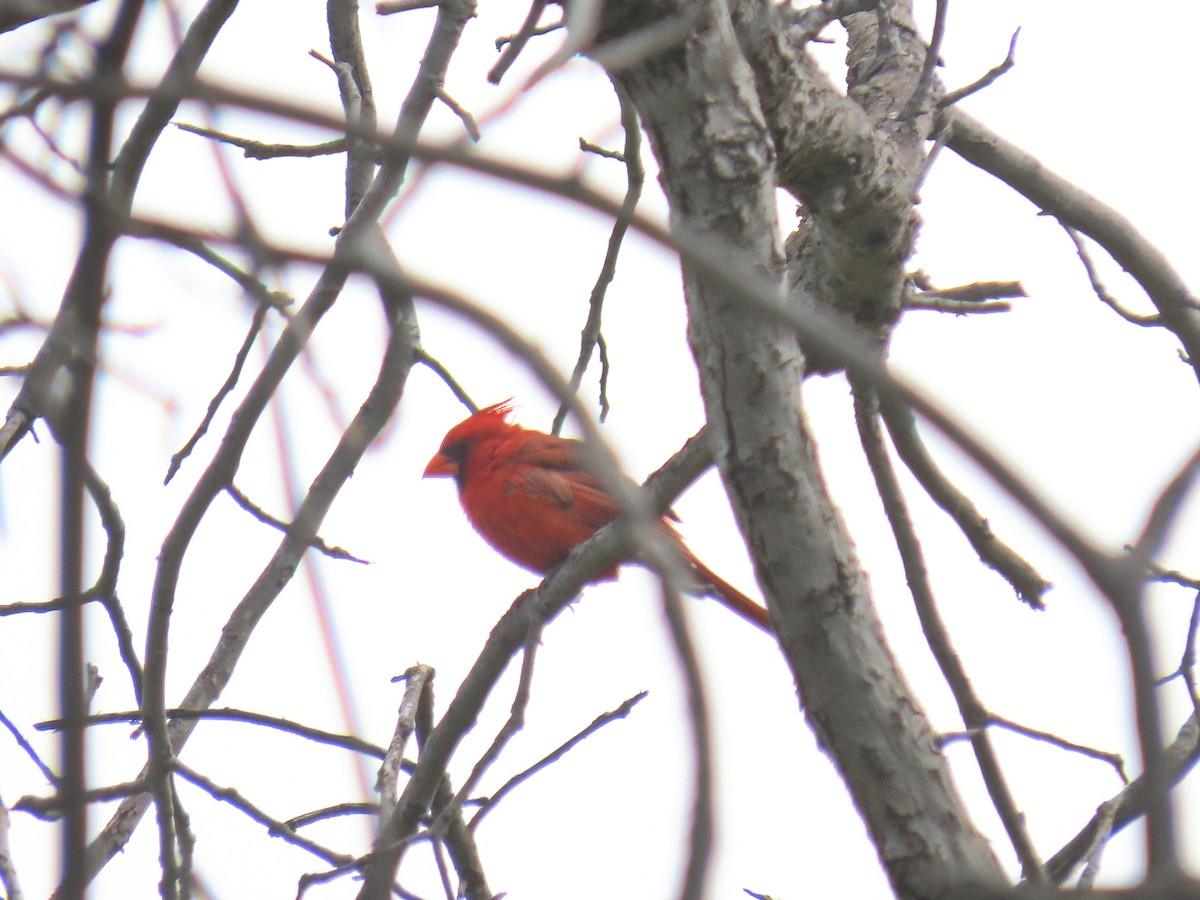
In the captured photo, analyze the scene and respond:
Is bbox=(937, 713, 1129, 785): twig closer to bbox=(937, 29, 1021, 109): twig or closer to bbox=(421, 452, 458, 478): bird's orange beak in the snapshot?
bbox=(937, 29, 1021, 109): twig

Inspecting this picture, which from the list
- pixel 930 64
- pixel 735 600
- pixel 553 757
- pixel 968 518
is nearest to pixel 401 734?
pixel 553 757

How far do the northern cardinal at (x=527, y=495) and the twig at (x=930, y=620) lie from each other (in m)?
1.49

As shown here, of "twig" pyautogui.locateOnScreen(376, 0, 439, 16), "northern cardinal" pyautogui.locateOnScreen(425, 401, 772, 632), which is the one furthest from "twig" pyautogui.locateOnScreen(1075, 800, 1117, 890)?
"northern cardinal" pyautogui.locateOnScreen(425, 401, 772, 632)

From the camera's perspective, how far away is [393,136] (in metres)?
0.77

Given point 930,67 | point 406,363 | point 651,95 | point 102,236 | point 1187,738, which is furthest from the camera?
point 930,67

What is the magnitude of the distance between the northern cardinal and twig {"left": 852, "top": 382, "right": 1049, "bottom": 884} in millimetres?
1487

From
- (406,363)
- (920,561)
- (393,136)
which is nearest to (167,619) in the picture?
(406,363)

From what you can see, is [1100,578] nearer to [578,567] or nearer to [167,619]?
[167,619]

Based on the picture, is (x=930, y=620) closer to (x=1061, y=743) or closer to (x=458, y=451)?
(x=1061, y=743)

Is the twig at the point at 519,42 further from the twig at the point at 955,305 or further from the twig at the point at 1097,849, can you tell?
the twig at the point at 955,305

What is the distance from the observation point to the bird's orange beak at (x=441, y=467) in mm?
5715

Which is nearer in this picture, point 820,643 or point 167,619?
point 167,619

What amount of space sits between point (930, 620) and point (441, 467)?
313 centimetres

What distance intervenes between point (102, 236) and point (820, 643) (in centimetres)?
137
